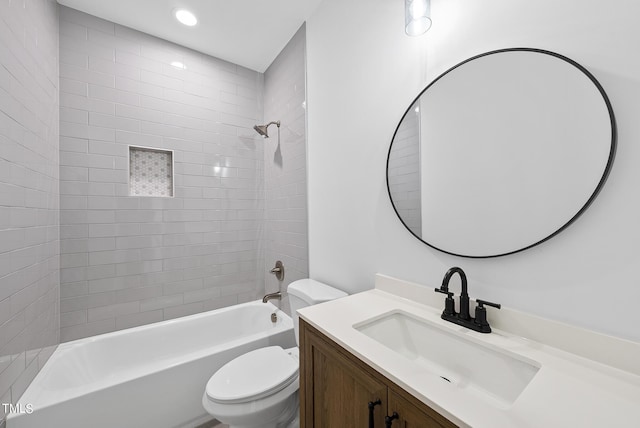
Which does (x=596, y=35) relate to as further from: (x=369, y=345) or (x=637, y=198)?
(x=369, y=345)

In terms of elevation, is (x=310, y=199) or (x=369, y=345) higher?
(x=310, y=199)

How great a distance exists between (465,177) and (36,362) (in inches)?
94.4

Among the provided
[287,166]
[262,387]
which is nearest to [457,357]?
[262,387]

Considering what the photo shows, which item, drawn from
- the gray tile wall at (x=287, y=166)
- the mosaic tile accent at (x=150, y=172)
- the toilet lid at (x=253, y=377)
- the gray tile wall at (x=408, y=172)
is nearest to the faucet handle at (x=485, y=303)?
the gray tile wall at (x=408, y=172)

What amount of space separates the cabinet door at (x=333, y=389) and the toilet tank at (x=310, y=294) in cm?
41

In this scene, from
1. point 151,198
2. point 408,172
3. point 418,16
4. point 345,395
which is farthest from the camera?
point 151,198

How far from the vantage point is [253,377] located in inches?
51.9

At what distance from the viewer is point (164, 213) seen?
6.88 feet

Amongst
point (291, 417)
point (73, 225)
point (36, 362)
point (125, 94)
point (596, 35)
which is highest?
point (125, 94)

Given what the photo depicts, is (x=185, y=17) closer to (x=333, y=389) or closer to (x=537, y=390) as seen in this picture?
(x=333, y=389)

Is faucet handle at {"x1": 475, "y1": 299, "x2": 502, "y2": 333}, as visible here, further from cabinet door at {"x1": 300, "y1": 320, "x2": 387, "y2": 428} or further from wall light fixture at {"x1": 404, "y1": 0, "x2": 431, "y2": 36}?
wall light fixture at {"x1": 404, "y1": 0, "x2": 431, "y2": 36}

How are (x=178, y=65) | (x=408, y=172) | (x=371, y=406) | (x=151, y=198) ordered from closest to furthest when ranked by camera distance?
(x=371, y=406) < (x=408, y=172) < (x=151, y=198) < (x=178, y=65)

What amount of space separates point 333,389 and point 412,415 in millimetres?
324

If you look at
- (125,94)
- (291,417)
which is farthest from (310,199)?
(125,94)
